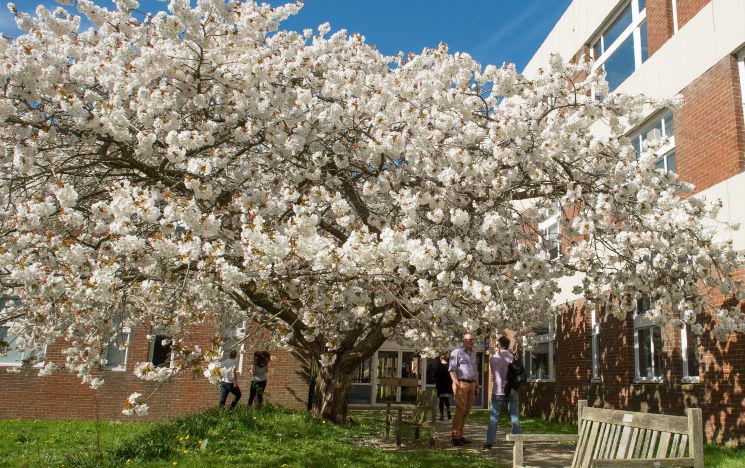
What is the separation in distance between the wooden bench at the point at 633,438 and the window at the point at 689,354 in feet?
19.2

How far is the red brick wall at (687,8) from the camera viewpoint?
447 inches

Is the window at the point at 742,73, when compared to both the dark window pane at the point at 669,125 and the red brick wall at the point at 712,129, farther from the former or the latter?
the dark window pane at the point at 669,125

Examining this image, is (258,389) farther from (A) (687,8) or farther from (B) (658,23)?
(A) (687,8)

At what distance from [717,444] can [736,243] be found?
3.10 metres

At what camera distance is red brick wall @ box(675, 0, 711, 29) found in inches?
447

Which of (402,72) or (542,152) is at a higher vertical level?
(402,72)

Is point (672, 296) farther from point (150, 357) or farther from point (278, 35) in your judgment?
point (150, 357)

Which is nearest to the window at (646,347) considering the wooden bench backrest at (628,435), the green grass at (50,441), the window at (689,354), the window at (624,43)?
the window at (689,354)

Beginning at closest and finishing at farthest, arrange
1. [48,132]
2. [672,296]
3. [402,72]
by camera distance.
A: [48,132], [672,296], [402,72]

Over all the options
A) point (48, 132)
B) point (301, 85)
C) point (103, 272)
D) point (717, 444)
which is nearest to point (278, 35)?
point (301, 85)

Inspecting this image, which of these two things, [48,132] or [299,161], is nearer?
[48,132]

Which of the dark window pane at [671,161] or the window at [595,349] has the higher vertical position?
the dark window pane at [671,161]

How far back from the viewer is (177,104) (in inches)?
294

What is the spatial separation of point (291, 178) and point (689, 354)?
24.6 ft
